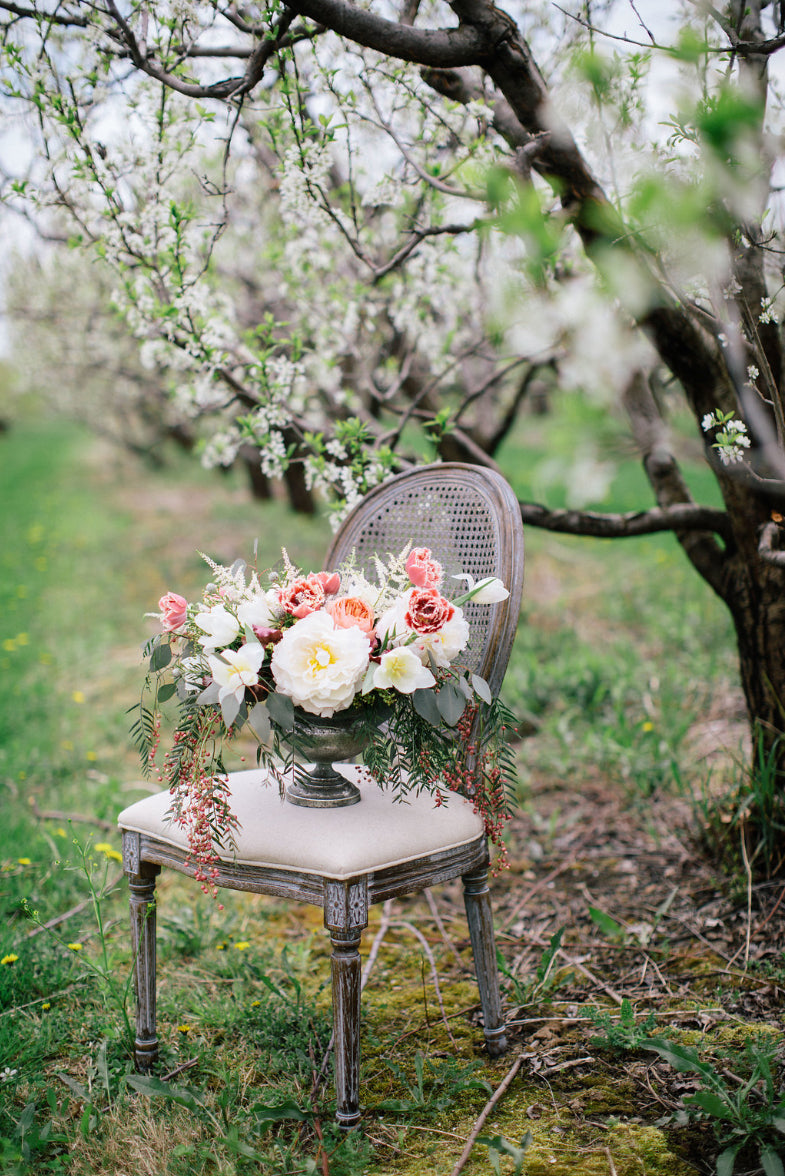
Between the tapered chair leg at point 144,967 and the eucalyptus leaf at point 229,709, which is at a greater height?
the eucalyptus leaf at point 229,709

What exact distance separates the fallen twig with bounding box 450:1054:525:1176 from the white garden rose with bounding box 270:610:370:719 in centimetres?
97

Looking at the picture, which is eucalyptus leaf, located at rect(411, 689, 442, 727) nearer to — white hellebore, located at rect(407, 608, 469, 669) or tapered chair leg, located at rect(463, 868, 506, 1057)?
white hellebore, located at rect(407, 608, 469, 669)

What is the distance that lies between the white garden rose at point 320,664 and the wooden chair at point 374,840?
0.32 metres

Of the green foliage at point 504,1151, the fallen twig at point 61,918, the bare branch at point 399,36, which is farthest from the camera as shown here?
the fallen twig at point 61,918

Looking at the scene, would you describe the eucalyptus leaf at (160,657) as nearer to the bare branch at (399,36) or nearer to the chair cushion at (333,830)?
the chair cushion at (333,830)

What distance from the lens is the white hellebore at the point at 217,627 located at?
173 cm

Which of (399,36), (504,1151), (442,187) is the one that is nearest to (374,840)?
(504,1151)

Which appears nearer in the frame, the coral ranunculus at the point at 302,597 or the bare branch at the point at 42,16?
the coral ranunculus at the point at 302,597

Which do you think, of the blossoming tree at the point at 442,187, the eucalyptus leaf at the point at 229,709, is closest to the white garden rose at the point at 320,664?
the eucalyptus leaf at the point at 229,709

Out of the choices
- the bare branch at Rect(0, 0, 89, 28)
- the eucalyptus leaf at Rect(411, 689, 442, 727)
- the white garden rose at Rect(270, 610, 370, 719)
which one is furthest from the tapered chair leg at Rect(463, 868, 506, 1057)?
the bare branch at Rect(0, 0, 89, 28)

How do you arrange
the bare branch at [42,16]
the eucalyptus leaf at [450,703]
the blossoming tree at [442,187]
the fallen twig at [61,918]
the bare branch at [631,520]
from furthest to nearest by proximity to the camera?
the bare branch at [631,520] → the fallen twig at [61,918] → the bare branch at [42,16] → the blossoming tree at [442,187] → the eucalyptus leaf at [450,703]

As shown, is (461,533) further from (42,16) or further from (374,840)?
(42,16)

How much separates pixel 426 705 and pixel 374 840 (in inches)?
12.8

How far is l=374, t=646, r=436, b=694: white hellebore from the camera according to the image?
5.55ft
